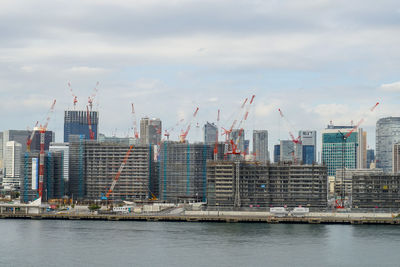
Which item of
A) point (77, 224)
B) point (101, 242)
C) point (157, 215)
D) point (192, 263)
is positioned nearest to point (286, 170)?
point (157, 215)

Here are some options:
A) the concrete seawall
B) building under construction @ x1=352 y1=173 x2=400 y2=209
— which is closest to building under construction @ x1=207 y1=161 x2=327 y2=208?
the concrete seawall

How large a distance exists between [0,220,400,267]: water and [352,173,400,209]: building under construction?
1520cm

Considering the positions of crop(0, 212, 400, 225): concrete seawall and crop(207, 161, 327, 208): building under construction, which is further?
crop(207, 161, 327, 208): building under construction

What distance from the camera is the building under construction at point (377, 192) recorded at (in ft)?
500

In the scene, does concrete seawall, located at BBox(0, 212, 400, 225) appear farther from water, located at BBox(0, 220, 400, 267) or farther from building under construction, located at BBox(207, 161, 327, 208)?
building under construction, located at BBox(207, 161, 327, 208)

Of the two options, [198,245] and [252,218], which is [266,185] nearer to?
[252,218]

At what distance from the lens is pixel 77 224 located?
144 meters

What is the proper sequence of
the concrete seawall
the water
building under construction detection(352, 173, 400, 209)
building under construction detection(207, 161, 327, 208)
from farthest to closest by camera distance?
building under construction detection(207, 161, 327, 208), building under construction detection(352, 173, 400, 209), the concrete seawall, the water

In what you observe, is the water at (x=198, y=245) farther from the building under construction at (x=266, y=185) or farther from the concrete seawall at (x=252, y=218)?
the building under construction at (x=266, y=185)

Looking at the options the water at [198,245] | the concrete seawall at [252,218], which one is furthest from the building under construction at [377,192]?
the water at [198,245]

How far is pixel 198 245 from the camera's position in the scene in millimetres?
106938

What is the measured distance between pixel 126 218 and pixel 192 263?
2590 inches

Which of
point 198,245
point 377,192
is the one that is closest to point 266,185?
point 377,192

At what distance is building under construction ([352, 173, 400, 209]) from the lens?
152375 mm
